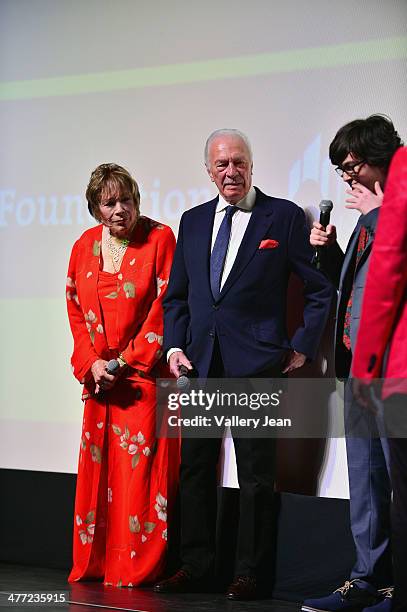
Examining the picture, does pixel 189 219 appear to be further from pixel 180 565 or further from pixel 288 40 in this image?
pixel 180 565

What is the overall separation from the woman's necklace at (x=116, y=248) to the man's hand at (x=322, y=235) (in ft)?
3.02

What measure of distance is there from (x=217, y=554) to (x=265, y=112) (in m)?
1.81

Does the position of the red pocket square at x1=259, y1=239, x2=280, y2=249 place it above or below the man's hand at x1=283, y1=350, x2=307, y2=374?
above

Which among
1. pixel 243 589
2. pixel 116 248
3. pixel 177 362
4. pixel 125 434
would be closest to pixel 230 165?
pixel 116 248

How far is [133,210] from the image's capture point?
4160 millimetres

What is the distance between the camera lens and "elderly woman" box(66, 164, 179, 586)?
4.04 meters

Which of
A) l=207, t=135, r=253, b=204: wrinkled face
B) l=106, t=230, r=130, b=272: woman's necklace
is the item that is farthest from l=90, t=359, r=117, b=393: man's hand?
l=207, t=135, r=253, b=204: wrinkled face

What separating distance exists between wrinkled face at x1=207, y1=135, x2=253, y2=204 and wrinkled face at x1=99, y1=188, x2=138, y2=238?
41cm

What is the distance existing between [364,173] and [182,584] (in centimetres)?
168

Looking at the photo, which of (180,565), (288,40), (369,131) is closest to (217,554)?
(180,565)

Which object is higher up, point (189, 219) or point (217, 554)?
point (189, 219)

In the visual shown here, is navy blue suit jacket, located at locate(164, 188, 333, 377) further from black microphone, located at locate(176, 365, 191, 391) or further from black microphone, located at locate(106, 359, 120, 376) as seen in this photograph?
black microphone, located at locate(106, 359, 120, 376)

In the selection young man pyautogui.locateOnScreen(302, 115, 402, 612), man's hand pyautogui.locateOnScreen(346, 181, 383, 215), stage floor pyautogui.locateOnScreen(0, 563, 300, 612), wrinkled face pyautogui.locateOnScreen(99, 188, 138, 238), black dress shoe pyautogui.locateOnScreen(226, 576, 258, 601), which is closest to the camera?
man's hand pyautogui.locateOnScreen(346, 181, 383, 215)

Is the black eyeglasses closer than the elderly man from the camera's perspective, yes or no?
Yes
